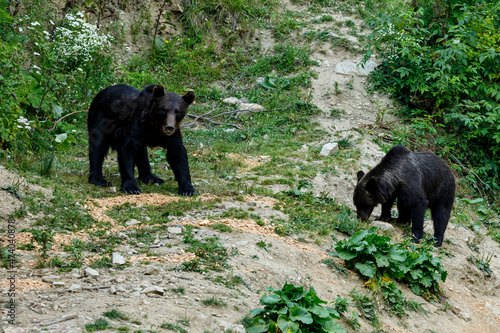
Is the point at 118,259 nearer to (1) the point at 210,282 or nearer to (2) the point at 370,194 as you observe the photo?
(1) the point at 210,282

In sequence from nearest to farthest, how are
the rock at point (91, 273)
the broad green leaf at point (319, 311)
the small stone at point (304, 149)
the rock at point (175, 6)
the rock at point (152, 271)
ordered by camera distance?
the broad green leaf at point (319, 311) < the rock at point (91, 273) < the rock at point (152, 271) < the small stone at point (304, 149) < the rock at point (175, 6)

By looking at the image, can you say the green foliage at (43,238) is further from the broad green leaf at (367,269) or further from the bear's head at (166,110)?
the broad green leaf at (367,269)

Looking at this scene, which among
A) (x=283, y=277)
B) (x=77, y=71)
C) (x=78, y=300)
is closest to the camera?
(x=78, y=300)

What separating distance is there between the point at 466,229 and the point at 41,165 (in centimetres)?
689

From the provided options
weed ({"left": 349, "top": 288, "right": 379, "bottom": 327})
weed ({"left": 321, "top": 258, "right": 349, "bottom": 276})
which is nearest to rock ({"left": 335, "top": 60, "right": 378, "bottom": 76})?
weed ({"left": 321, "top": 258, "right": 349, "bottom": 276})

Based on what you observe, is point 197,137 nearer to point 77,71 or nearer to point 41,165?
point 77,71

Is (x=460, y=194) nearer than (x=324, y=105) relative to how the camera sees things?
Yes

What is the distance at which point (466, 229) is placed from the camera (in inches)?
345

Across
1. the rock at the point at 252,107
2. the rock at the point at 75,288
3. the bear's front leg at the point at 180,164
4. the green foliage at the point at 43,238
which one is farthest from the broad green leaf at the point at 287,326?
the rock at the point at 252,107

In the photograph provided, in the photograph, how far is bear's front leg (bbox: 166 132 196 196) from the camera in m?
7.43

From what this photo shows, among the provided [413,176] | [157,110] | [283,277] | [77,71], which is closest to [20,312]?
[283,277]

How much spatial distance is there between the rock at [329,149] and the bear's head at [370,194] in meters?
2.33

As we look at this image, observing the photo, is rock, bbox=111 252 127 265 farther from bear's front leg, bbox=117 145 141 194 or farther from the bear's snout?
the bear's snout

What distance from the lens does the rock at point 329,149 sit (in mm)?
9930
